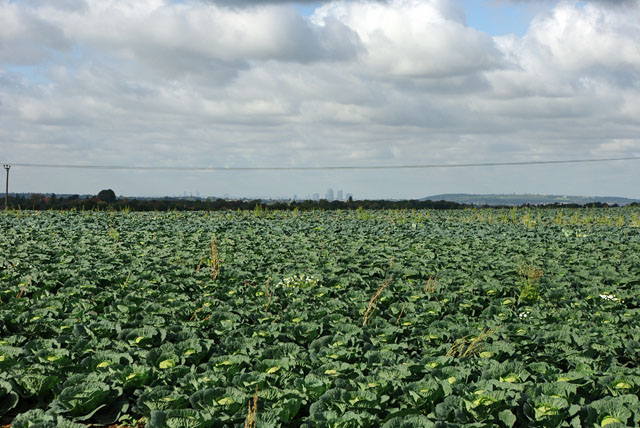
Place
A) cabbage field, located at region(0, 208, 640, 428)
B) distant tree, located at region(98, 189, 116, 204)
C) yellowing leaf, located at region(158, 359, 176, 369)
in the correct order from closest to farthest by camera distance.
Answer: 1. cabbage field, located at region(0, 208, 640, 428)
2. yellowing leaf, located at region(158, 359, 176, 369)
3. distant tree, located at region(98, 189, 116, 204)

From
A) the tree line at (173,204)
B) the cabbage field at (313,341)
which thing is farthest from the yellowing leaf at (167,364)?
the tree line at (173,204)

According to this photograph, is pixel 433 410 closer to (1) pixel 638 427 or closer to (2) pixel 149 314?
(1) pixel 638 427

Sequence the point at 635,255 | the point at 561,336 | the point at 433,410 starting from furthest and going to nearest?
the point at 635,255
the point at 561,336
the point at 433,410

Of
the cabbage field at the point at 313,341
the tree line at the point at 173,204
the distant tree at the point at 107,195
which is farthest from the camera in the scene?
the distant tree at the point at 107,195

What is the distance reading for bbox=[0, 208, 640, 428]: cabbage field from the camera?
163 inches

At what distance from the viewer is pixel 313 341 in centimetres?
569

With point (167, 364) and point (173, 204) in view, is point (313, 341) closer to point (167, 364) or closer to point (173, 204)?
point (167, 364)

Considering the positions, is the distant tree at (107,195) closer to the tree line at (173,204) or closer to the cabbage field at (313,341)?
the tree line at (173,204)

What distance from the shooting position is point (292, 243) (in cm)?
1487

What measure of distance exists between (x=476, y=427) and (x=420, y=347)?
7.45 feet

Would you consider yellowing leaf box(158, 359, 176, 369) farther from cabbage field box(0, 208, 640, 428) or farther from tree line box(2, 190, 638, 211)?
tree line box(2, 190, 638, 211)

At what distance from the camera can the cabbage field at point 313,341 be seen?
13.6 feet

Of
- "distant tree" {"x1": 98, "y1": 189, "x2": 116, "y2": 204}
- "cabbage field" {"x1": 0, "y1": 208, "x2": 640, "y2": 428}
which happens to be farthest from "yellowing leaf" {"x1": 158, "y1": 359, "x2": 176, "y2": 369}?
"distant tree" {"x1": 98, "y1": 189, "x2": 116, "y2": 204}

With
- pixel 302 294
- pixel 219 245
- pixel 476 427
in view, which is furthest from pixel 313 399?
pixel 219 245
